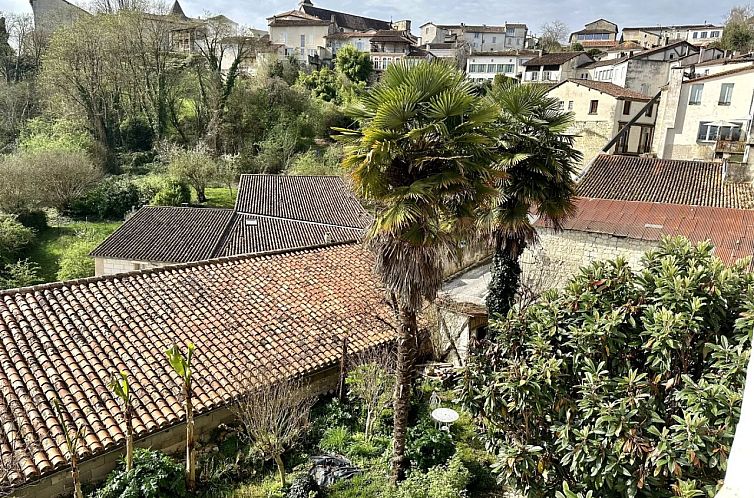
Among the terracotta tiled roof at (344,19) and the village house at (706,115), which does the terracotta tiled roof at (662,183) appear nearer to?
the village house at (706,115)

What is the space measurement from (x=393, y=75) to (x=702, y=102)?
3249 cm

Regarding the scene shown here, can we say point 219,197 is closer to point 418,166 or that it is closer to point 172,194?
point 172,194

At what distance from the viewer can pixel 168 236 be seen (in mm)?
26609

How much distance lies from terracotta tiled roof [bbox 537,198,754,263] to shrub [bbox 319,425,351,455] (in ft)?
34.4

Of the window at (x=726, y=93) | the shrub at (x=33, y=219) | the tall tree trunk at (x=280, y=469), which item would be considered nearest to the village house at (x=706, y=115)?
the window at (x=726, y=93)

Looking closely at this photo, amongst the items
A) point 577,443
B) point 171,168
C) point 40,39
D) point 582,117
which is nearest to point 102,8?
point 40,39

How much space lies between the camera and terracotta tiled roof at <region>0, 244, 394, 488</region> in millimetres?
8734

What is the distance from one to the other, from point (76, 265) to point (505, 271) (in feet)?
78.6

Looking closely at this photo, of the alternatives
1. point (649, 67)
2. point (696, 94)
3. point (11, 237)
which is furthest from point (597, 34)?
point (11, 237)

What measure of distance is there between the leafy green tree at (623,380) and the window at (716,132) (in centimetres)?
2977

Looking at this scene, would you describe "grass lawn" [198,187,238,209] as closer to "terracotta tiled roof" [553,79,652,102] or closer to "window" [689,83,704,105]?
"terracotta tiled roof" [553,79,652,102]

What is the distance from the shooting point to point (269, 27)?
66875mm

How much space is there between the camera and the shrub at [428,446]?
9.55m

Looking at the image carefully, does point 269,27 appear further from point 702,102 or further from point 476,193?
point 476,193
